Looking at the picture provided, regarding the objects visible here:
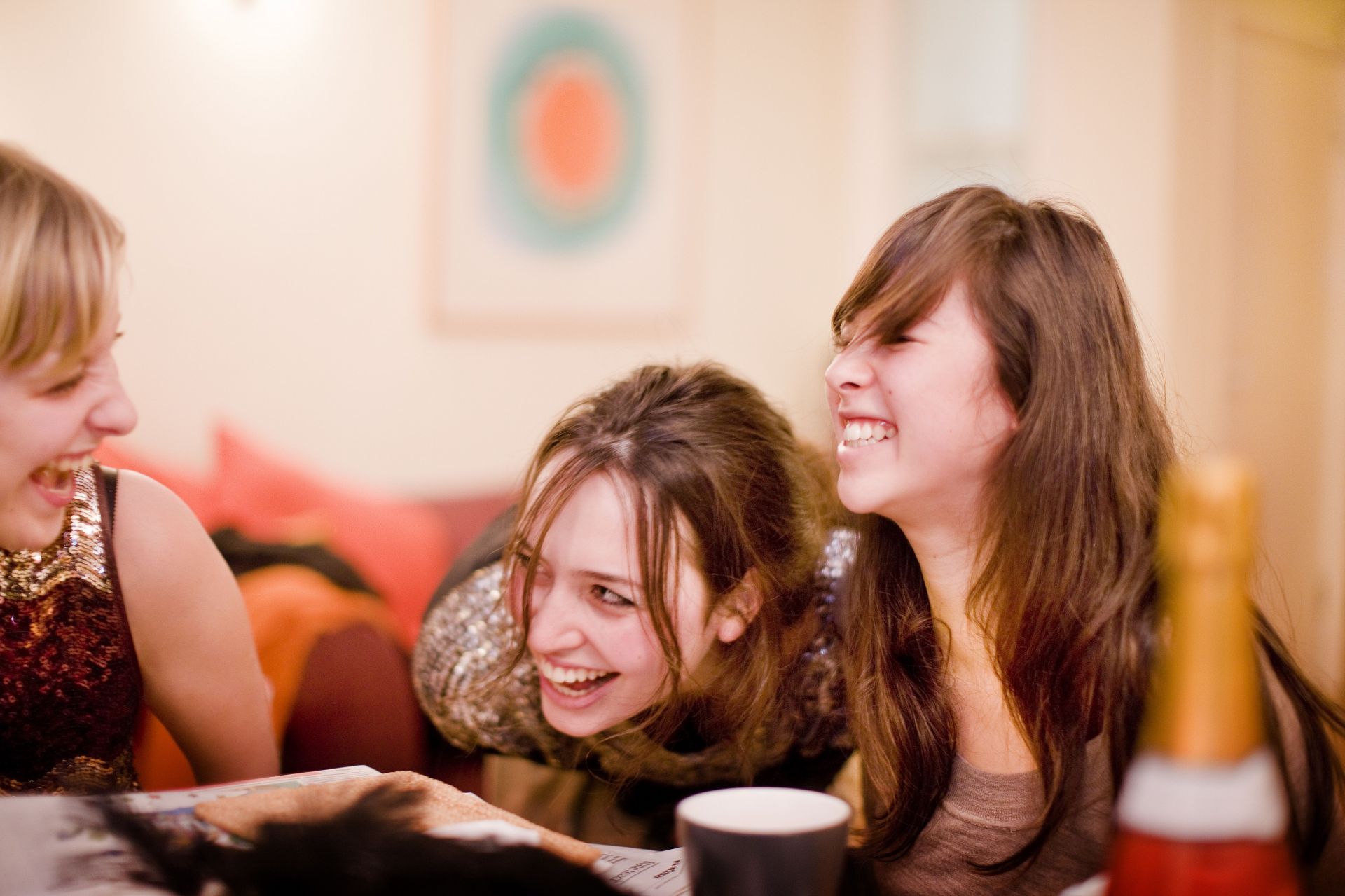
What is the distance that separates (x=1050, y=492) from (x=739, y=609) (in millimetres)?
312

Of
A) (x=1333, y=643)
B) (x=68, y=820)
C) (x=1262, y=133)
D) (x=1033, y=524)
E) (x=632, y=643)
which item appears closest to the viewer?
(x=68, y=820)

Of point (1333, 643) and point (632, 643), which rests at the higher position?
point (632, 643)

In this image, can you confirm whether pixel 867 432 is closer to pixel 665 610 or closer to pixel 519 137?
pixel 665 610

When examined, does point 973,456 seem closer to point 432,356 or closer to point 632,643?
point 632,643

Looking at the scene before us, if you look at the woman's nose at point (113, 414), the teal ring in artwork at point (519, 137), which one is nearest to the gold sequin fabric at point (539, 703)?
the woman's nose at point (113, 414)

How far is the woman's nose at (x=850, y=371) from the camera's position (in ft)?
2.69

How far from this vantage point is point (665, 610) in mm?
926

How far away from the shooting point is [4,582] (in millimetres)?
853

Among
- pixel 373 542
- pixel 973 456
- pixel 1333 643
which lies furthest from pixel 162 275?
pixel 1333 643

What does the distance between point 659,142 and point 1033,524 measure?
254 cm

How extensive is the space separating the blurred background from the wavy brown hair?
0.69 meters

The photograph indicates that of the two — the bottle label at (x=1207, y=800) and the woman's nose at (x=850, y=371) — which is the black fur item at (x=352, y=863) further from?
the woman's nose at (x=850, y=371)

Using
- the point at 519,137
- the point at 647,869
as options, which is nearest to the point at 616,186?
the point at 519,137

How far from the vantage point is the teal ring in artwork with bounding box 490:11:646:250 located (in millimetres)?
2803
